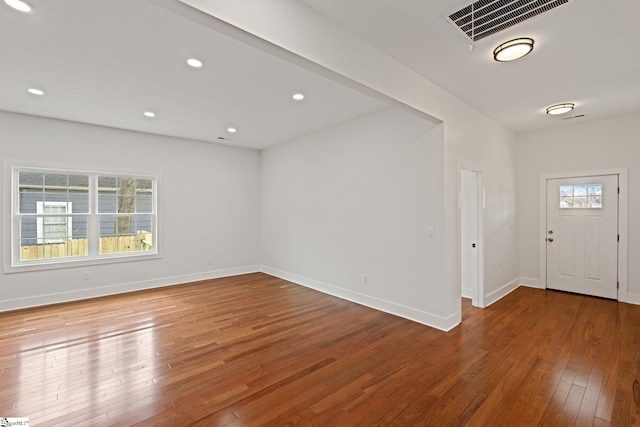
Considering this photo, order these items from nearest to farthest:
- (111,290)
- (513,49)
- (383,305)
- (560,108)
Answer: (513,49) < (560,108) < (383,305) < (111,290)

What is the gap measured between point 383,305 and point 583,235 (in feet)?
12.0

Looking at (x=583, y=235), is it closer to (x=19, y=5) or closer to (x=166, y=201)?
(x=19, y=5)

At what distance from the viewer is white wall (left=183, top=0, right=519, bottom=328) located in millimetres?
1896

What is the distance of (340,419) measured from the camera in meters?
1.96

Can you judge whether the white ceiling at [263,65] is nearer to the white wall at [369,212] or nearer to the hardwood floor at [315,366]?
the white wall at [369,212]

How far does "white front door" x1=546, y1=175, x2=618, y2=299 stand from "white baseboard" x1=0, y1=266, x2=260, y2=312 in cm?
602

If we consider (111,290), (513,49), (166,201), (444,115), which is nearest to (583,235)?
(444,115)

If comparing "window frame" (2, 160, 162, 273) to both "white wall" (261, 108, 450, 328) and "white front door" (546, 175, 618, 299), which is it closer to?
"white wall" (261, 108, 450, 328)

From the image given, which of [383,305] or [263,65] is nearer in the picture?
[263,65]

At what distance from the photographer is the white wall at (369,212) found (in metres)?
3.59

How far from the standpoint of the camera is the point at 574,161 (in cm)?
481

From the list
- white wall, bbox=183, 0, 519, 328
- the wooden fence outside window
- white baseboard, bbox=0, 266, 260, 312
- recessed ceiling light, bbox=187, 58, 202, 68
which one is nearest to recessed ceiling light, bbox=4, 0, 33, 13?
recessed ceiling light, bbox=187, 58, 202, 68

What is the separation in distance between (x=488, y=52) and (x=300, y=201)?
3.68 meters

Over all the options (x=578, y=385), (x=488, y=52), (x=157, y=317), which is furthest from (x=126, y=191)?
(x=578, y=385)
